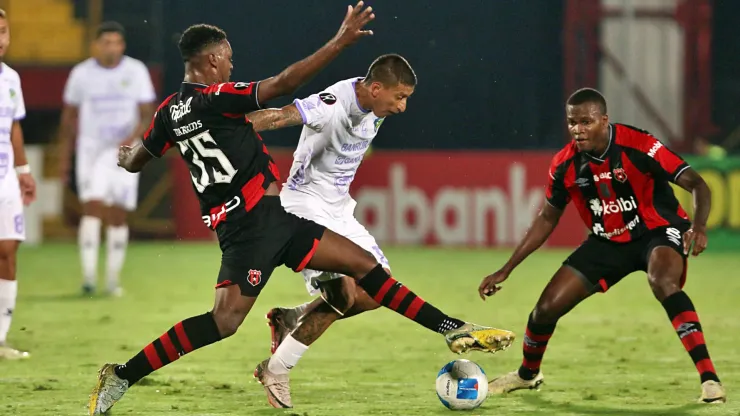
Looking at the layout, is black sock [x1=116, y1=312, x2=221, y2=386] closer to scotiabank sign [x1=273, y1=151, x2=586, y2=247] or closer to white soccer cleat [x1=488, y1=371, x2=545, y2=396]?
white soccer cleat [x1=488, y1=371, x2=545, y2=396]

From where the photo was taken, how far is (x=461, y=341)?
541 cm

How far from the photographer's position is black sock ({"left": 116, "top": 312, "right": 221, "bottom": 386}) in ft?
18.4

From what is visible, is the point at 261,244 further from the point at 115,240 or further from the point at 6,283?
the point at 115,240

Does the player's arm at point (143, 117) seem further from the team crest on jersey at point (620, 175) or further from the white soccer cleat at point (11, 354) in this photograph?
the team crest on jersey at point (620, 175)

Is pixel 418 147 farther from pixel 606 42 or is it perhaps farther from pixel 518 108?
pixel 606 42

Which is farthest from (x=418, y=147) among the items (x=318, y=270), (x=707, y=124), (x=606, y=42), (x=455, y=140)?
(x=318, y=270)

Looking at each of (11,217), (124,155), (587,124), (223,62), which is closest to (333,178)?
(223,62)

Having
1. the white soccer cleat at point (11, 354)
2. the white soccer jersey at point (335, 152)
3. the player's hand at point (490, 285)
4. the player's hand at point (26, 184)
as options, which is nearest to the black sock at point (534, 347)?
the player's hand at point (490, 285)

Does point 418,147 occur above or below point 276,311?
below

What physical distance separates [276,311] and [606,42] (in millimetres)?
15562

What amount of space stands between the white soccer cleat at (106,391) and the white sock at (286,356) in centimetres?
81

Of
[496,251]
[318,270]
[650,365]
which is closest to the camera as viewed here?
[318,270]

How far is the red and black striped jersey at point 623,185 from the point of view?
628 centimetres

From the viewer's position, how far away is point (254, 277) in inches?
223
